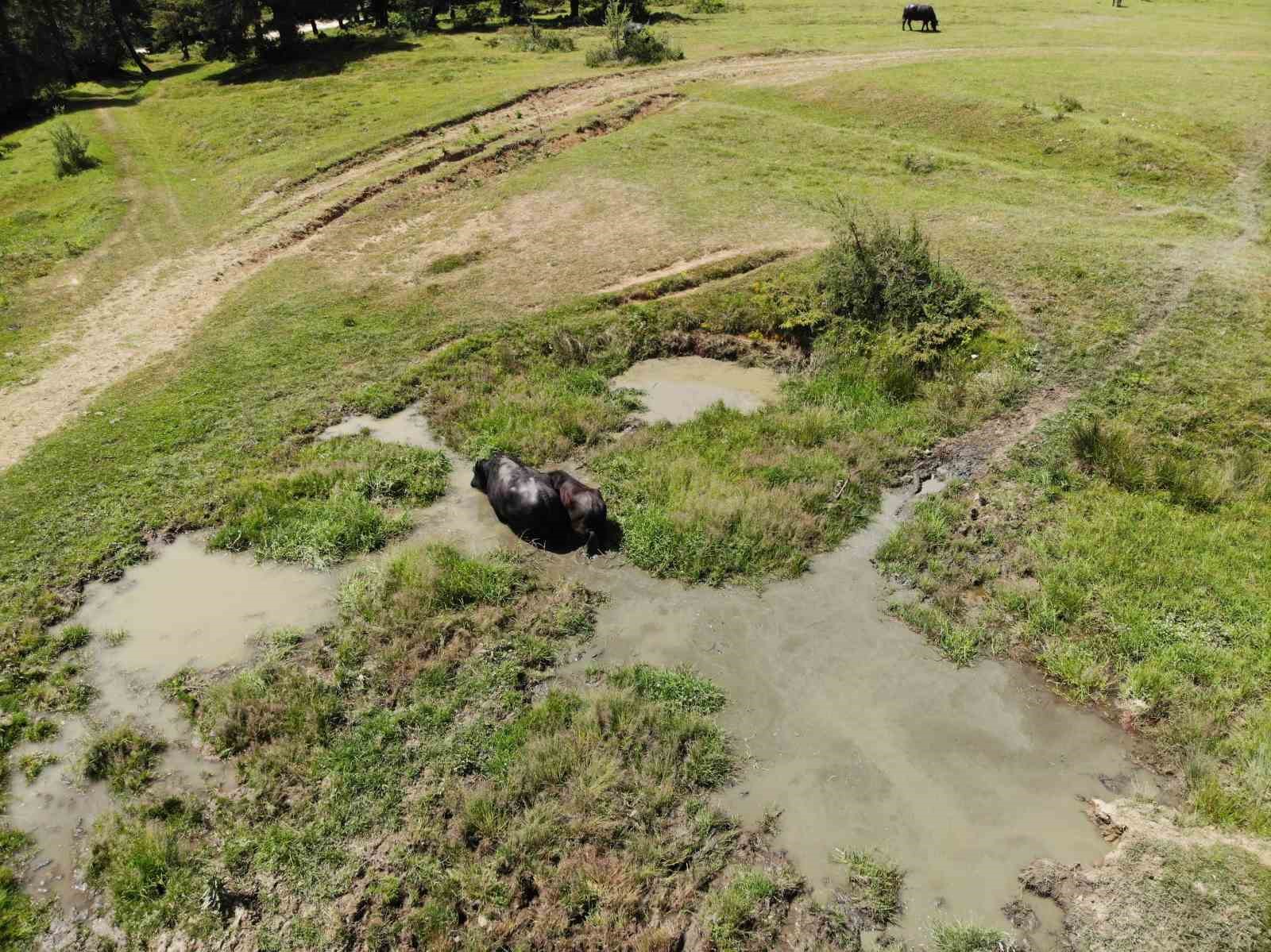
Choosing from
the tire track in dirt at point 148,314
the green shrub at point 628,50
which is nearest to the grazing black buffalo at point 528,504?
the tire track in dirt at point 148,314

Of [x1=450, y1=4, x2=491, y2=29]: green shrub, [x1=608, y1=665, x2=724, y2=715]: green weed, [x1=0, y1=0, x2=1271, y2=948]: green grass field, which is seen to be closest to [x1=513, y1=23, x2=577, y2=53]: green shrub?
[x1=450, y1=4, x2=491, y2=29]: green shrub

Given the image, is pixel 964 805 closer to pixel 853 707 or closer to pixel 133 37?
pixel 853 707

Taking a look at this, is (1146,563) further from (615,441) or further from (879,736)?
(615,441)

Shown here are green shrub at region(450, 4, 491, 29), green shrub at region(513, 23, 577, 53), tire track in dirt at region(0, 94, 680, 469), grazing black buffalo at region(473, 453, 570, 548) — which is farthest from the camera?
green shrub at region(450, 4, 491, 29)

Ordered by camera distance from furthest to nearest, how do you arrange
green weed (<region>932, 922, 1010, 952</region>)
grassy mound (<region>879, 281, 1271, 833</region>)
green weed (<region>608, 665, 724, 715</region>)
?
green weed (<region>608, 665, 724, 715</region>)
grassy mound (<region>879, 281, 1271, 833</region>)
green weed (<region>932, 922, 1010, 952</region>)

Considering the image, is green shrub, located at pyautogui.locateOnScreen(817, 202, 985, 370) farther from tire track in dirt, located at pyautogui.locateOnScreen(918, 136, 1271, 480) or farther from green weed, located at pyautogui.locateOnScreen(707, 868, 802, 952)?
green weed, located at pyautogui.locateOnScreen(707, 868, 802, 952)

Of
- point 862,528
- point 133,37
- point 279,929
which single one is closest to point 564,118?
point 862,528

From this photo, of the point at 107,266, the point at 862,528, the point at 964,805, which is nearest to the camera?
the point at 964,805
